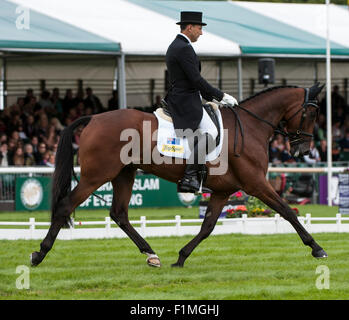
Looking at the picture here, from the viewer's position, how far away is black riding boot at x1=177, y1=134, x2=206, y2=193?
9.32 meters

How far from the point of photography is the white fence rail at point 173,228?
495 inches

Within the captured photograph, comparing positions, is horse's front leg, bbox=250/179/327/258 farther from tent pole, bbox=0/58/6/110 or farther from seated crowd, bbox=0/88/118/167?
tent pole, bbox=0/58/6/110

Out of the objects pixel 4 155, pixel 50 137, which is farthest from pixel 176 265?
pixel 50 137

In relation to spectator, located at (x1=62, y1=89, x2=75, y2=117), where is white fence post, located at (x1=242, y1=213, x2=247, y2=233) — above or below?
below

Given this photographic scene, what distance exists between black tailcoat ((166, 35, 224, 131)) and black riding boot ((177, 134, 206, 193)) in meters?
0.24

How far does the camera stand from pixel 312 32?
76.3 ft

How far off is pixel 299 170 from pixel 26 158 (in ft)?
21.9

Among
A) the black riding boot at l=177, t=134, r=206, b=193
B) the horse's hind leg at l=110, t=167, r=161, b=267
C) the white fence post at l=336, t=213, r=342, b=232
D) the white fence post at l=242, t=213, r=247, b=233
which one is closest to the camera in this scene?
the black riding boot at l=177, t=134, r=206, b=193

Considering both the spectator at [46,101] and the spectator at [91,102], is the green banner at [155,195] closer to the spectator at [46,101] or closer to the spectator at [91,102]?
the spectator at [46,101]

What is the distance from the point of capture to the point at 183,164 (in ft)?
30.8

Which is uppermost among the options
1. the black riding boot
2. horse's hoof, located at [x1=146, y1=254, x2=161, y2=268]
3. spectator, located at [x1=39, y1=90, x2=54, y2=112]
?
spectator, located at [x1=39, y1=90, x2=54, y2=112]

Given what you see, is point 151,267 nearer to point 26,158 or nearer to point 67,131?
point 67,131

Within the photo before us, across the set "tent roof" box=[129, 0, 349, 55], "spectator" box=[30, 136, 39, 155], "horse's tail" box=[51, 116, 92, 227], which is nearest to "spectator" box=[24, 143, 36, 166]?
"spectator" box=[30, 136, 39, 155]

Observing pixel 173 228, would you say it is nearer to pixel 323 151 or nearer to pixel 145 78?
pixel 323 151
